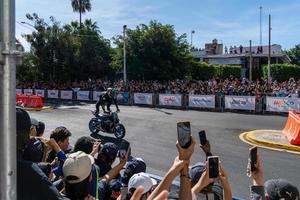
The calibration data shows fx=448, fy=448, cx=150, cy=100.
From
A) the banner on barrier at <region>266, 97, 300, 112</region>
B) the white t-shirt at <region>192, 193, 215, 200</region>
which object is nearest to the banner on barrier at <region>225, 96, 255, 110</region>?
the banner on barrier at <region>266, 97, 300, 112</region>

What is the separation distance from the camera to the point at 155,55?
1747 inches

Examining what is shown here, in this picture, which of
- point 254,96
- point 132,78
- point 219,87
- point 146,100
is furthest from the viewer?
point 132,78

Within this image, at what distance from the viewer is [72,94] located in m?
37.5

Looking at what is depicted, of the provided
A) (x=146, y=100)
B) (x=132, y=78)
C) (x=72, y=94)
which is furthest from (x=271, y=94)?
(x=132, y=78)

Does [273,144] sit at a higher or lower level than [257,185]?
lower

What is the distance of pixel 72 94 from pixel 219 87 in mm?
14236

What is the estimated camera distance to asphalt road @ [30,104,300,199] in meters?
11.2

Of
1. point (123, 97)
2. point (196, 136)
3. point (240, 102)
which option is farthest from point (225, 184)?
point (123, 97)

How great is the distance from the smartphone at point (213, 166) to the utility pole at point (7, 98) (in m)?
1.47

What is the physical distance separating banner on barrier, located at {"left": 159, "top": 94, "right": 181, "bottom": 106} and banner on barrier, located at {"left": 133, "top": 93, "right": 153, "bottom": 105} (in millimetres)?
913

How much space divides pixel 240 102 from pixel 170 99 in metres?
5.16

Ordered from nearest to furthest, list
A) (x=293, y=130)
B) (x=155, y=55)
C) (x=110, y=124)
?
(x=293, y=130) < (x=110, y=124) < (x=155, y=55)

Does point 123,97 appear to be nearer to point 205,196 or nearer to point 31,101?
point 31,101

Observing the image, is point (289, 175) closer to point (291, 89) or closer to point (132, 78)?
point (291, 89)
